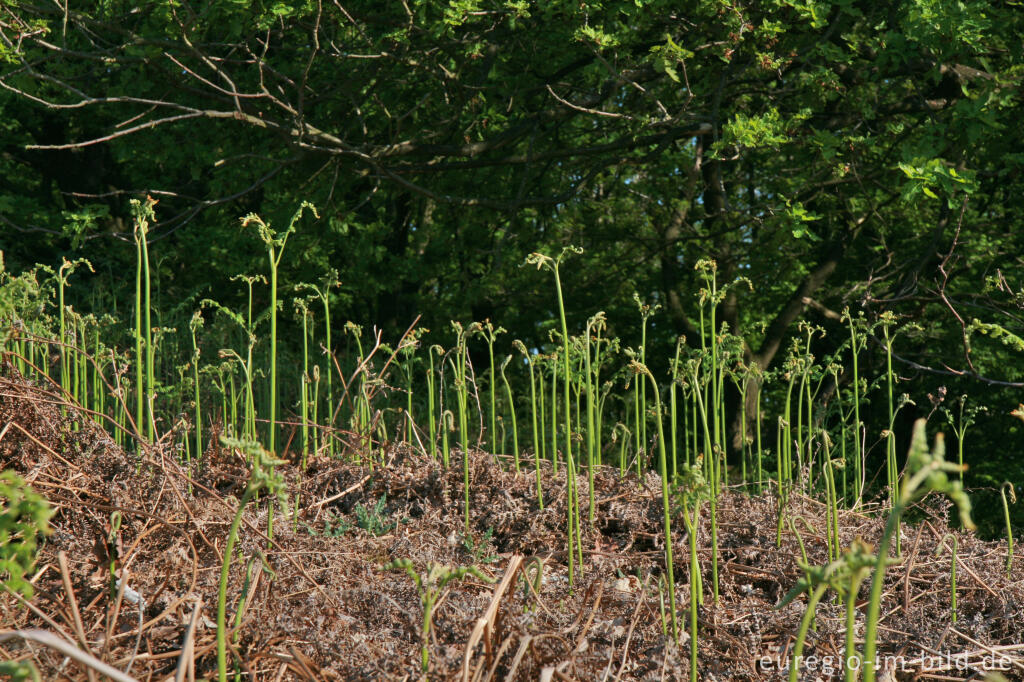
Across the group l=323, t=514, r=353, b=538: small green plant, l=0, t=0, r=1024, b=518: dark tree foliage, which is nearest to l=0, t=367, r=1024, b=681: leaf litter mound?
l=323, t=514, r=353, b=538: small green plant

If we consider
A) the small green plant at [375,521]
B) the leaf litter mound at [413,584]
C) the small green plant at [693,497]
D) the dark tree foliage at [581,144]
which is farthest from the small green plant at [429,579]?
the dark tree foliage at [581,144]

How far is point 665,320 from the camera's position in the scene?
1091 cm

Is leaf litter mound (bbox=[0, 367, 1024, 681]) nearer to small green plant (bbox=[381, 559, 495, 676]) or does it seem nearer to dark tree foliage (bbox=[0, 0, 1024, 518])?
small green plant (bbox=[381, 559, 495, 676])

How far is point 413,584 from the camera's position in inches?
103

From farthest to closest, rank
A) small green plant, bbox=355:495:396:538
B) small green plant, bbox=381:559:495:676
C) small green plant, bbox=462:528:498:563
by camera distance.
→ small green plant, bbox=355:495:396:538 < small green plant, bbox=462:528:498:563 < small green plant, bbox=381:559:495:676

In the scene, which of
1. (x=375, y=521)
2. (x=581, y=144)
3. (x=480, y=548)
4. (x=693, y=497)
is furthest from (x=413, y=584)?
(x=581, y=144)

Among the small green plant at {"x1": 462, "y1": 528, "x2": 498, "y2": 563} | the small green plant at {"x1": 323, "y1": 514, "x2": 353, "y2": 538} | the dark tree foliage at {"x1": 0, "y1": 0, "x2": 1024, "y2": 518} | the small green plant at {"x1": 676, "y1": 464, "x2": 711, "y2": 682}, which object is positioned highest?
the dark tree foliage at {"x1": 0, "y1": 0, "x2": 1024, "y2": 518}

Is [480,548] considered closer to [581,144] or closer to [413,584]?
[413,584]

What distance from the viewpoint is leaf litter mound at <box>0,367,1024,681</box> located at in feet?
7.29

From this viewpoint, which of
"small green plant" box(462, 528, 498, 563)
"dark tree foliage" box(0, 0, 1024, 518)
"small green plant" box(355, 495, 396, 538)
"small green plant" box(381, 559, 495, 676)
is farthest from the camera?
"dark tree foliage" box(0, 0, 1024, 518)

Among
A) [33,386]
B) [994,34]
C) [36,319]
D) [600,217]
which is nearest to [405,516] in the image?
[33,386]

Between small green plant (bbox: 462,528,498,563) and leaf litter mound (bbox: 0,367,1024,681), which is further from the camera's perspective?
small green plant (bbox: 462,528,498,563)

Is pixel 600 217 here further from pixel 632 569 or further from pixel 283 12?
pixel 632 569

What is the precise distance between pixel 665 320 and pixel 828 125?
3935 millimetres
